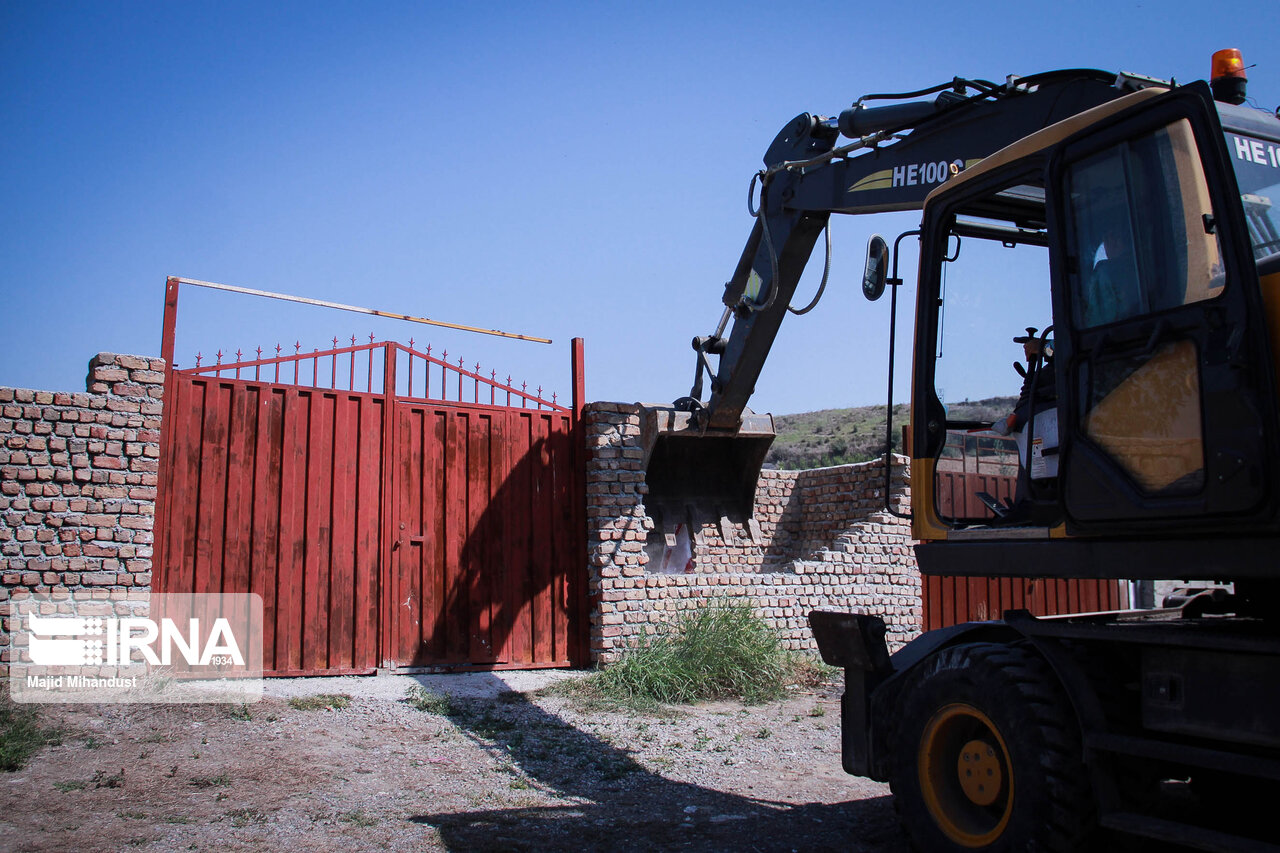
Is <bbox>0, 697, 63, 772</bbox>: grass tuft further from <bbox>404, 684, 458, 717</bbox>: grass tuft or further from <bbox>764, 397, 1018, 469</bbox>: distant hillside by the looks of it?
<bbox>764, 397, 1018, 469</bbox>: distant hillside

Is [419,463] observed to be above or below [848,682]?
above

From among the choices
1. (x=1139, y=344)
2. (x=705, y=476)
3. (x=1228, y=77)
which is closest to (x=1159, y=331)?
(x=1139, y=344)

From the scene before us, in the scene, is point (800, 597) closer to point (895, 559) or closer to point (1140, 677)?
point (895, 559)

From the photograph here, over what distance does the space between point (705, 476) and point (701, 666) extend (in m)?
2.72

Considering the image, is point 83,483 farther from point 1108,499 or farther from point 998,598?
point 998,598

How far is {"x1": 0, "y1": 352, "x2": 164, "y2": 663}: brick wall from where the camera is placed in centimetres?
642

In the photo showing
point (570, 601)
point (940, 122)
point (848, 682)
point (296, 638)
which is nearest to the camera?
point (848, 682)

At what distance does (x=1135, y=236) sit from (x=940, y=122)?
216cm

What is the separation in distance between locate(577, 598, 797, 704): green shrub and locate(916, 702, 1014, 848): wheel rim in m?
3.85

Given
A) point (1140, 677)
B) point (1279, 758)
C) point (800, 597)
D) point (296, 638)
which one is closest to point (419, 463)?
point (296, 638)

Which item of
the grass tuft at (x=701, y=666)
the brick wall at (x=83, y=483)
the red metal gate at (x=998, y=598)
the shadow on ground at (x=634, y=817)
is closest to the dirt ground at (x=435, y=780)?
the shadow on ground at (x=634, y=817)

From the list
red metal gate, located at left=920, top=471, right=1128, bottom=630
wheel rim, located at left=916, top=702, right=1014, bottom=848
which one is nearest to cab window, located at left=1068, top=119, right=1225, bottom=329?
wheel rim, located at left=916, top=702, right=1014, bottom=848

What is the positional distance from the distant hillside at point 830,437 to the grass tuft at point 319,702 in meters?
15.0

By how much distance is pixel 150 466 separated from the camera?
6.87m
